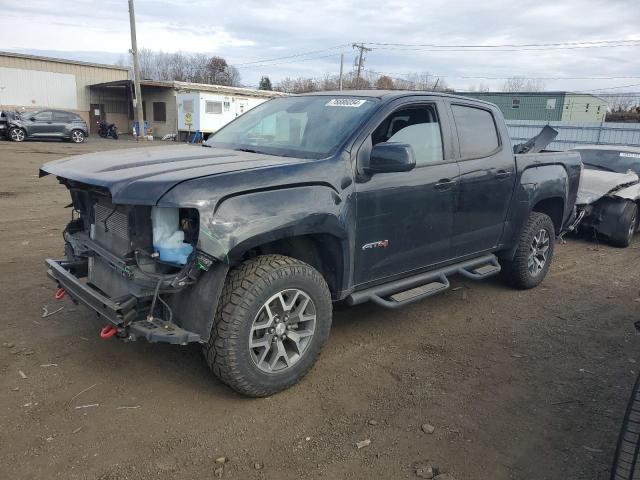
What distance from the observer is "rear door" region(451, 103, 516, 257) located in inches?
179

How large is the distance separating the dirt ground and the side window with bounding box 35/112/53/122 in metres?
23.9

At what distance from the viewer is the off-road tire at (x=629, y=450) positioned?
89.6 inches

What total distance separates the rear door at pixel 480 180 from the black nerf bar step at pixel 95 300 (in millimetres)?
2817

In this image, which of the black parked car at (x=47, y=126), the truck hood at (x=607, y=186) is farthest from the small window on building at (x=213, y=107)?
the truck hood at (x=607, y=186)

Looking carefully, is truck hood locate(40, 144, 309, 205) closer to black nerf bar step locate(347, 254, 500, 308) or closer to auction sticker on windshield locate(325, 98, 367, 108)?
auction sticker on windshield locate(325, 98, 367, 108)

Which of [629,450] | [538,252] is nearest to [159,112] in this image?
[538,252]

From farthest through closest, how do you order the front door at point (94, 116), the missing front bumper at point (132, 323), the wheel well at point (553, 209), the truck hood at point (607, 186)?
the front door at point (94, 116)
the truck hood at point (607, 186)
the wheel well at point (553, 209)
the missing front bumper at point (132, 323)

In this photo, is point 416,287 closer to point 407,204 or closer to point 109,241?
point 407,204

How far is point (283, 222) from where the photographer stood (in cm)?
316

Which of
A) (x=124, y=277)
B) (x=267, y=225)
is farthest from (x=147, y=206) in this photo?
(x=267, y=225)

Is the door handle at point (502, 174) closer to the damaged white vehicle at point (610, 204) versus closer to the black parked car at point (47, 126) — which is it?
the damaged white vehicle at point (610, 204)

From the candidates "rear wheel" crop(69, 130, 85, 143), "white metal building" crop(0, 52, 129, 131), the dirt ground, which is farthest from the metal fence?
"white metal building" crop(0, 52, 129, 131)

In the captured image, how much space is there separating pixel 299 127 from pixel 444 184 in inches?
50.3

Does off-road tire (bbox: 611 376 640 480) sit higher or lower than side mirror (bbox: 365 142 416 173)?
lower
